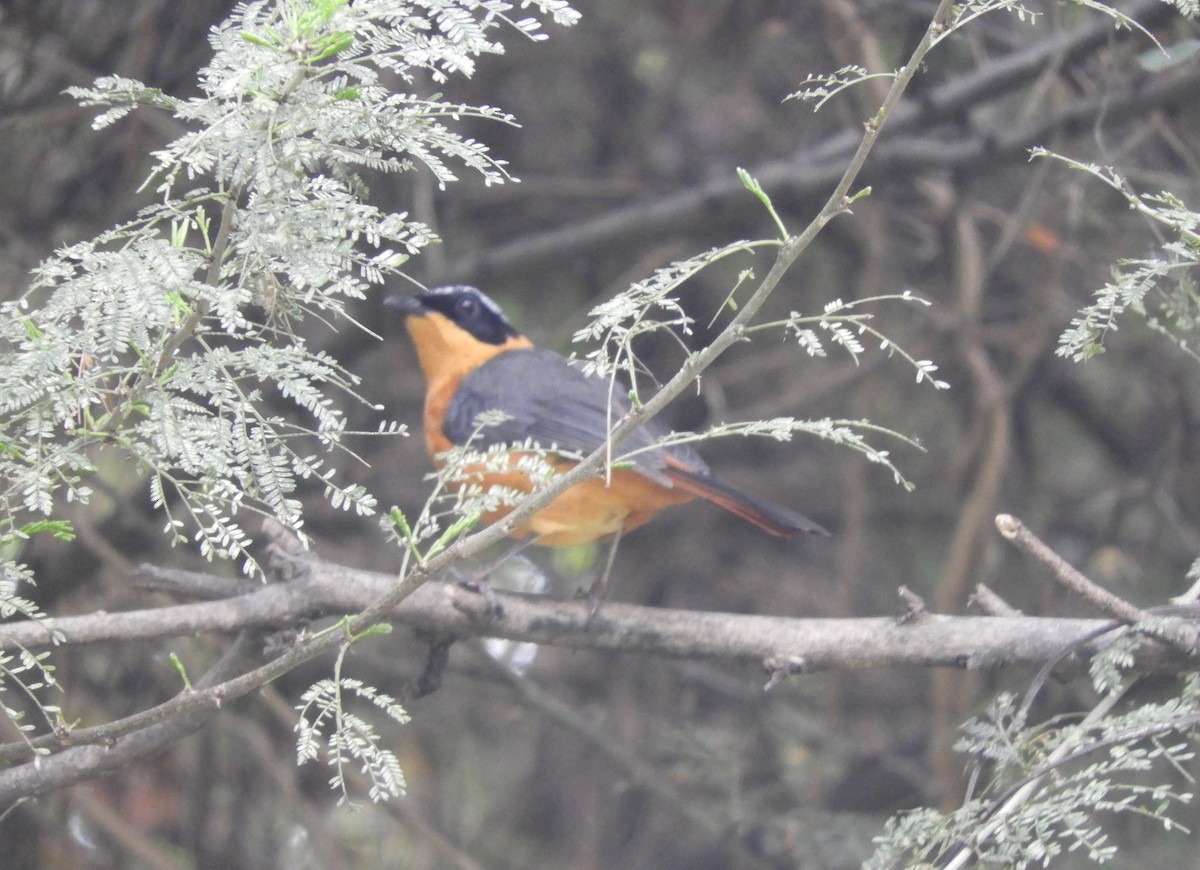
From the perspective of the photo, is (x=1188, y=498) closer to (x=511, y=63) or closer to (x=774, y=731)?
(x=774, y=731)

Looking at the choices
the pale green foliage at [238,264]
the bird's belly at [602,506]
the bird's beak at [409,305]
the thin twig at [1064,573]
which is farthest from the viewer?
the bird's beak at [409,305]

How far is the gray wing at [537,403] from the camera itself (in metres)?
3.83

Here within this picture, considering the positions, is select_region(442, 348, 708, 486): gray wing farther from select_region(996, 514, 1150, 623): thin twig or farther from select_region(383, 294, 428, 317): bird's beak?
select_region(996, 514, 1150, 623): thin twig

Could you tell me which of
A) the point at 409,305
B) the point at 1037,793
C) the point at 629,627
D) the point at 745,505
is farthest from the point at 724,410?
the point at 1037,793

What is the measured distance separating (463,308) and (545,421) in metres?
0.74

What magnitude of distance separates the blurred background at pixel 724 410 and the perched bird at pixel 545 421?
29cm

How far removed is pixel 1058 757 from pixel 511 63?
A: 138 inches

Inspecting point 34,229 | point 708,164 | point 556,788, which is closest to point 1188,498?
point 708,164

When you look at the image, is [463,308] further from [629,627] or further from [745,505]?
[629,627]

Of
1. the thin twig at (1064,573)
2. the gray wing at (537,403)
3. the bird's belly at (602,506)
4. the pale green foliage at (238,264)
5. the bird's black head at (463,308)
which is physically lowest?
the bird's belly at (602,506)

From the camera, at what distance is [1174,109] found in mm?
4184

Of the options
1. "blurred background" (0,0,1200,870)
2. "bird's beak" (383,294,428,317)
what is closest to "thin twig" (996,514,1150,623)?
"blurred background" (0,0,1200,870)

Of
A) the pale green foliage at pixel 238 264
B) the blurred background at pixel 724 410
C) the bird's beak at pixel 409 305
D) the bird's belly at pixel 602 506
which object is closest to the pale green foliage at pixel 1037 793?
the pale green foliage at pixel 238 264

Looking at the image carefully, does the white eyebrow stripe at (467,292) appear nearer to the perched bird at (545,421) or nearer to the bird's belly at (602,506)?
the perched bird at (545,421)
